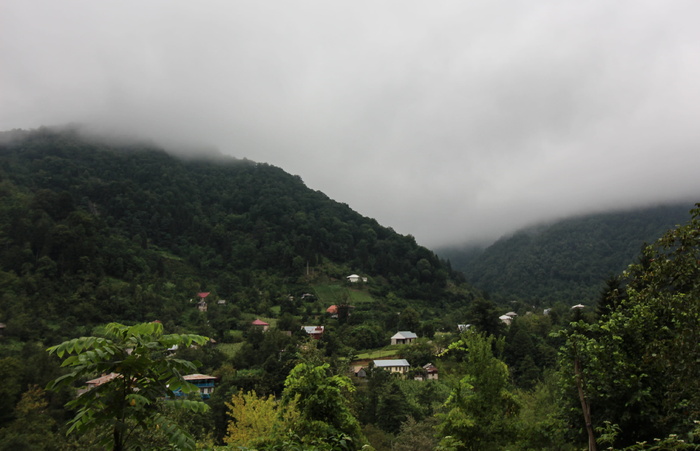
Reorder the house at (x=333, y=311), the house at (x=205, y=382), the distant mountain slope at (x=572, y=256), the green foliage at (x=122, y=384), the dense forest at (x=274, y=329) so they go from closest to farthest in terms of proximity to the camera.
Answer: the green foliage at (x=122, y=384) → the dense forest at (x=274, y=329) → the house at (x=205, y=382) → the house at (x=333, y=311) → the distant mountain slope at (x=572, y=256)

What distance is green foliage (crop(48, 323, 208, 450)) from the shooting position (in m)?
2.53

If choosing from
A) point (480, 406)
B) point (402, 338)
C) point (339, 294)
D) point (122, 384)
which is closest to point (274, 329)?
point (402, 338)

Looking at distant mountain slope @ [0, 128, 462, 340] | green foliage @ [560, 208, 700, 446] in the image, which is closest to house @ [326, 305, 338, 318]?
distant mountain slope @ [0, 128, 462, 340]

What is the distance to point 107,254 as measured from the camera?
55.9 m

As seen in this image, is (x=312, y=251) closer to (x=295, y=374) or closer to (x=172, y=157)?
(x=172, y=157)

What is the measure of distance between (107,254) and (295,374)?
59118 millimetres

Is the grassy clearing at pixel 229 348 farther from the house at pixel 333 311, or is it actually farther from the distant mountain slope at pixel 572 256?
the distant mountain slope at pixel 572 256

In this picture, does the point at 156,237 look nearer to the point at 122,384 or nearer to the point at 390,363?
the point at 390,363

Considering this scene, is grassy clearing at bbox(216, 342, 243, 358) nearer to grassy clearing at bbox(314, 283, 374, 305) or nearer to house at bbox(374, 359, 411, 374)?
house at bbox(374, 359, 411, 374)

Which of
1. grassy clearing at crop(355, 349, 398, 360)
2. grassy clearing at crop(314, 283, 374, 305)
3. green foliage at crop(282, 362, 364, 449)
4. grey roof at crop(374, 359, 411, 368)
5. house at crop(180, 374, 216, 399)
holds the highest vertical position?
green foliage at crop(282, 362, 364, 449)

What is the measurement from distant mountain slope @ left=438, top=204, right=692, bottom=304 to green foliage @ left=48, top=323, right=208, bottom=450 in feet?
338

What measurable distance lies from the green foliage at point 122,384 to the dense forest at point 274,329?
2cm

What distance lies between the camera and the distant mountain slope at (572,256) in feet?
356

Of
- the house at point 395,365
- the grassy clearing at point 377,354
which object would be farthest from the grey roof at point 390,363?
the grassy clearing at point 377,354
